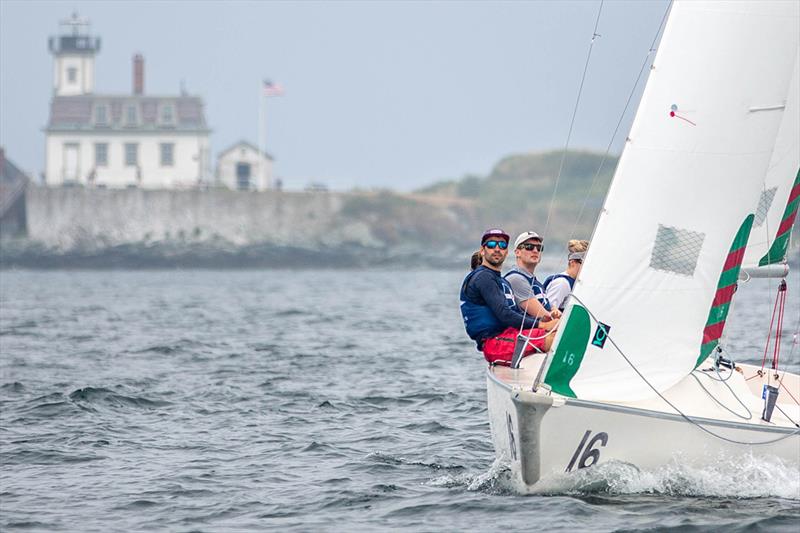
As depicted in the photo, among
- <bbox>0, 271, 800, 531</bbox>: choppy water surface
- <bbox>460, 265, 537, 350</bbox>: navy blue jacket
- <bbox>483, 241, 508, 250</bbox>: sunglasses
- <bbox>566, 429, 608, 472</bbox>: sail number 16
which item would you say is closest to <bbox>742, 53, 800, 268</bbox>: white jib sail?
<bbox>460, 265, 537, 350</bbox>: navy blue jacket

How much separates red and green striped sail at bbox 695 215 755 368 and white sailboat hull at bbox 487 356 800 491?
0.60 m

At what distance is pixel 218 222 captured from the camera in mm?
71062

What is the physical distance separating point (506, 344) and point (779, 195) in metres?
2.47

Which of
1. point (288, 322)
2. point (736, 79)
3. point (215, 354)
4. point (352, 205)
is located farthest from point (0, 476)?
point (352, 205)

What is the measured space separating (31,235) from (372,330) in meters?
48.8

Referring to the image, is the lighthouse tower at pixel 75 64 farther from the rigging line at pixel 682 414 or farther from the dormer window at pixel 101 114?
the rigging line at pixel 682 414

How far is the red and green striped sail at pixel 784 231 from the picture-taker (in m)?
10.4

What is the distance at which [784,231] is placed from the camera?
10.6 meters

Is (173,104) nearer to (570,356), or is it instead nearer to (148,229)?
(148,229)

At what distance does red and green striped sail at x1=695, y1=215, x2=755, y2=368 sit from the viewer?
9148mm

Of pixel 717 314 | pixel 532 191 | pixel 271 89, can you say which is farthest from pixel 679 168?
pixel 532 191

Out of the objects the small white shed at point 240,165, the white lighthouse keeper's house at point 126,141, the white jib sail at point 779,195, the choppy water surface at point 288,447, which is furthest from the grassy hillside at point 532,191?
the white jib sail at point 779,195

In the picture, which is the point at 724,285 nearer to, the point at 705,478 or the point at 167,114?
the point at 705,478

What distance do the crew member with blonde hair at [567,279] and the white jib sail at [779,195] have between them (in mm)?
1368
